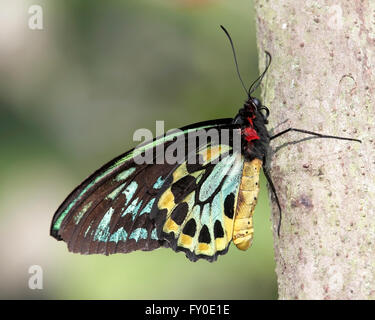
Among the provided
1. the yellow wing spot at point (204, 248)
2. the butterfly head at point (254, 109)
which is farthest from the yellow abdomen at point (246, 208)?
the butterfly head at point (254, 109)

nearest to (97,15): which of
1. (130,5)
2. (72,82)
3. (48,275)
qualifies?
(130,5)

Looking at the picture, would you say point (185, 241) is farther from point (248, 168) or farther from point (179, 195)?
point (248, 168)

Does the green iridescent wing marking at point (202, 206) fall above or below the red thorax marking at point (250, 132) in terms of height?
below

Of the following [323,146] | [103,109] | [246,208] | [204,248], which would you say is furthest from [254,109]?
[103,109]

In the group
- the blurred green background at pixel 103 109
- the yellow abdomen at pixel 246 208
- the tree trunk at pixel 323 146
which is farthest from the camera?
the blurred green background at pixel 103 109

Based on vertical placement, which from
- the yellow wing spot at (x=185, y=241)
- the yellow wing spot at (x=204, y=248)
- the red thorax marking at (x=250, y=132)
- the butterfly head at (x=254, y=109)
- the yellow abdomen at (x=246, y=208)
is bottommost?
the yellow wing spot at (x=204, y=248)

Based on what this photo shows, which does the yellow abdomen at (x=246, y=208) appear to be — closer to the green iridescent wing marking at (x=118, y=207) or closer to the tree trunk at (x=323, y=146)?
the green iridescent wing marking at (x=118, y=207)
